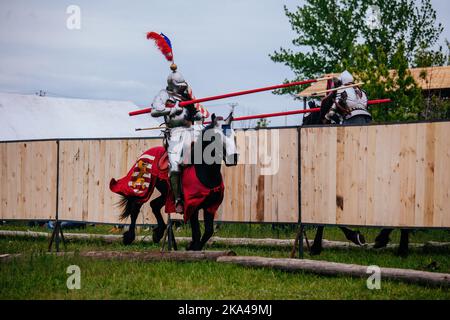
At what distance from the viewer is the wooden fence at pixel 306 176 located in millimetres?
11414

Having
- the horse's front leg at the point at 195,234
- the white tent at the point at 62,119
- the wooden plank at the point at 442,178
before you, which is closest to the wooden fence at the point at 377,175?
the wooden plank at the point at 442,178

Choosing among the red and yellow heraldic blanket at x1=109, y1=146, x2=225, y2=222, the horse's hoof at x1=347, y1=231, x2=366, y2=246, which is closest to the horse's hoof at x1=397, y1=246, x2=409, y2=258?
the horse's hoof at x1=347, y1=231, x2=366, y2=246

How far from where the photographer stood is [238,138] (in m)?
13.1

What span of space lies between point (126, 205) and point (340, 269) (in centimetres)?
522

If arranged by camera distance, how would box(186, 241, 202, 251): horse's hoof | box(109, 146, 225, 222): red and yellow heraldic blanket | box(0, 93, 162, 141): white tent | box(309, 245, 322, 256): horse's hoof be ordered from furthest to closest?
box(0, 93, 162, 141): white tent, box(309, 245, 322, 256): horse's hoof, box(186, 241, 202, 251): horse's hoof, box(109, 146, 225, 222): red and yellow heraldic blanket

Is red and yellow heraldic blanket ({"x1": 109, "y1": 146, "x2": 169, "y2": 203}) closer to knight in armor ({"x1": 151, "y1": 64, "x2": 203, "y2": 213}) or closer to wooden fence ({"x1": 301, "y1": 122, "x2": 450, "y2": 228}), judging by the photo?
knight in armor ({"x1": 151, "y1": 64, "x2": 203, "y2": 213})

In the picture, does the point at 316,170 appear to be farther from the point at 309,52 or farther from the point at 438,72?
the point at 309,52

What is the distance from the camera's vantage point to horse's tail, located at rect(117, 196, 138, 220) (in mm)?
14045

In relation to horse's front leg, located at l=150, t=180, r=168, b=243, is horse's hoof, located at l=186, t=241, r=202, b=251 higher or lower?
lower

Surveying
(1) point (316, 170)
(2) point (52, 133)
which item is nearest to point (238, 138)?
(1) point (316, 170)

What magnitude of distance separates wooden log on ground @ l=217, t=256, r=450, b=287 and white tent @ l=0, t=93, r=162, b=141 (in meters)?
16.6

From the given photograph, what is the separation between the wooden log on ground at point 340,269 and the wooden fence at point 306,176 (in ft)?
6.00

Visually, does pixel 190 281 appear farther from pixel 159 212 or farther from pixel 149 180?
pixel 159 212

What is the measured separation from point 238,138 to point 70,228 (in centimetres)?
915
